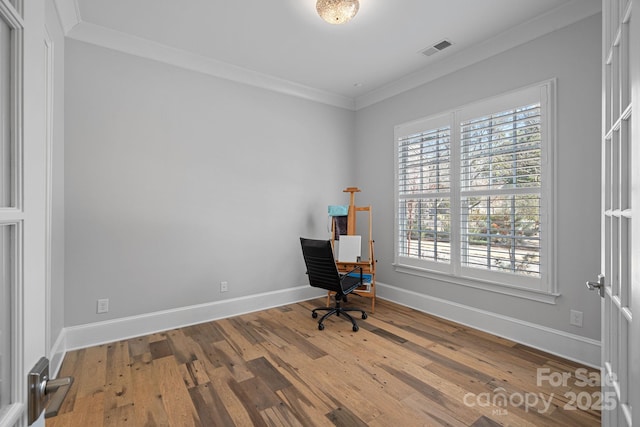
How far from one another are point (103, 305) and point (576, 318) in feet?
13.7

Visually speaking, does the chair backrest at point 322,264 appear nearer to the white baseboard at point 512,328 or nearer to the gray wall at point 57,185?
the white baseboard at point 512,328

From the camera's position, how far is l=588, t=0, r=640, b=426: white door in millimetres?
850

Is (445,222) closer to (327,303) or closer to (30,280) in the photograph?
(327,303)

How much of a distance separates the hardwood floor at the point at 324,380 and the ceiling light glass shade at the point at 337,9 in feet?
8.91

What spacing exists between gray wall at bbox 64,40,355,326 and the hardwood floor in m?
0.65

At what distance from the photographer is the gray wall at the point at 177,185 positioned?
9.07ft

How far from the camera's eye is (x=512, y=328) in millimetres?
2893

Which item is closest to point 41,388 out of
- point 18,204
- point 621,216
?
point 18,204

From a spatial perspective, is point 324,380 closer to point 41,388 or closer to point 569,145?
point 41,388

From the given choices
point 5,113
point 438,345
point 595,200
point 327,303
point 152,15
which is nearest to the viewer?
point 5,113

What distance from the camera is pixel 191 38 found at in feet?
9.70

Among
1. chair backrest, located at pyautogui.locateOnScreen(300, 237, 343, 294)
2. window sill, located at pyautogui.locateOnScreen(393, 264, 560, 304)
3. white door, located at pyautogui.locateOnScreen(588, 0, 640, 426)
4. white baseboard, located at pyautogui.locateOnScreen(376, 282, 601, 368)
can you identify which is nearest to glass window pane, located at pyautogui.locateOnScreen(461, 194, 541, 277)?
window sill, located at pyautogui.locateOnScreen(393, 264, 560, 304)

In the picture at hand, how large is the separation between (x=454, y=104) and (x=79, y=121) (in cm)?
373

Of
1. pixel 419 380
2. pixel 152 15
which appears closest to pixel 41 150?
pixel 419 380
